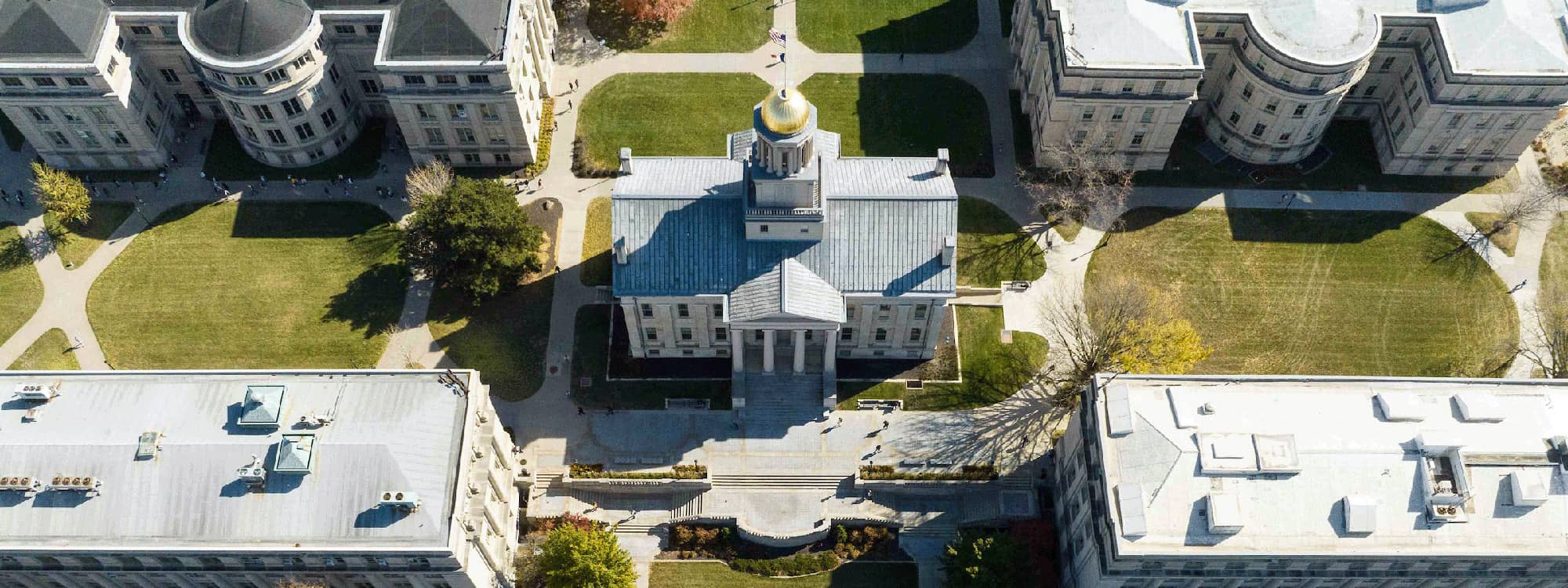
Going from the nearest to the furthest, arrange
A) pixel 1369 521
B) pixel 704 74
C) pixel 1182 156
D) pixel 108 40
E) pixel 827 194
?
pixel 1369 521, pixel 827 194, pixel 108 40, pixel 1182 156, pixel 704 74

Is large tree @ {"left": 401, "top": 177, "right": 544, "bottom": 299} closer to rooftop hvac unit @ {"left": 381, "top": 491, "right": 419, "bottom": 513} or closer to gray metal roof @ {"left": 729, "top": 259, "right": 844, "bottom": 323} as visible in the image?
gray metal roof @ {"left": 729, "top": 259, "right": 844, "bottom": 323}

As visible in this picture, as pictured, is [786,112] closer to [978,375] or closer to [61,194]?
[978,375]

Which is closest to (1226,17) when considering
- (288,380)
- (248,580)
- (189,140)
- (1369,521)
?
(1369,521)

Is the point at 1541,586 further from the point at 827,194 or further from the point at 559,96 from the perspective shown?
the point at 559,96

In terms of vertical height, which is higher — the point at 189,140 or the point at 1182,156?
the point at 189,140

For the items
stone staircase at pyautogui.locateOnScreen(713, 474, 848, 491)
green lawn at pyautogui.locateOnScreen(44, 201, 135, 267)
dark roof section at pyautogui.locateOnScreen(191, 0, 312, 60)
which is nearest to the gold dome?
stone staircase at pyautogui.locateOnScreen(713, 474, 848, 491)

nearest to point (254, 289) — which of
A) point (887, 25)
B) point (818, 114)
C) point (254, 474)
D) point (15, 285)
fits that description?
point (15, 285)

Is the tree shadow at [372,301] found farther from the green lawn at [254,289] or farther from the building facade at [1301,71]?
the building facade at [1301,71]
